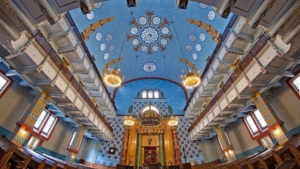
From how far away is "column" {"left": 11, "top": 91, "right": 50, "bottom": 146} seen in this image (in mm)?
7480

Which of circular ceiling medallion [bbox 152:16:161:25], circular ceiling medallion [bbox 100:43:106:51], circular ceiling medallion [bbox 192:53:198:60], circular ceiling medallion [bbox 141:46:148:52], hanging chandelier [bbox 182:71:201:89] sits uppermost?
circular ceiling medallion [bbox 152:16:161:25]

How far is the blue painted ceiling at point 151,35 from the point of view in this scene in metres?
12.4

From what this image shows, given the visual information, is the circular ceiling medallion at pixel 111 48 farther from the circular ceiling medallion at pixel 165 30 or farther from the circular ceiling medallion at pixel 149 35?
the circular ceiling medallion at pixel 165 30

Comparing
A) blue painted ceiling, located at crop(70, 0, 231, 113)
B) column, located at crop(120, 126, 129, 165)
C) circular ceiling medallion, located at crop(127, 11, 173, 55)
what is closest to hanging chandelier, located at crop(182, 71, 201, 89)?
blue painted ceiling, located at crop(70, 0, 231, 113)

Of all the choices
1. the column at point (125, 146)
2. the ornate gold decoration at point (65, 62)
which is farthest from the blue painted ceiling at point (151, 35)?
the column at point (125, 146)

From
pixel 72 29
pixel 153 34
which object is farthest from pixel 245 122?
pixel 72 29

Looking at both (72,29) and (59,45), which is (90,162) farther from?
(72,29)

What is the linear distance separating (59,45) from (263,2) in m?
10.7

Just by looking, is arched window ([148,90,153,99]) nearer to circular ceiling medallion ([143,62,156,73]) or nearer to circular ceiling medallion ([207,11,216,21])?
circular ceiling medallion ([143,62,156,73])

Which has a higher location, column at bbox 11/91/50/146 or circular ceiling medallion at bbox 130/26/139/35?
circular ceiling medallion at bbox 130/26/139/35

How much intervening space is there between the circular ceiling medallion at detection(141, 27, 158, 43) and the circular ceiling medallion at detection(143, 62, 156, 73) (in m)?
3.37

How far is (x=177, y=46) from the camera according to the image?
1590 centimetres

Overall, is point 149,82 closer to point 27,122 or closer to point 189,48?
point 189,48

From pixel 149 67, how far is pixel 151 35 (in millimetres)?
4517
